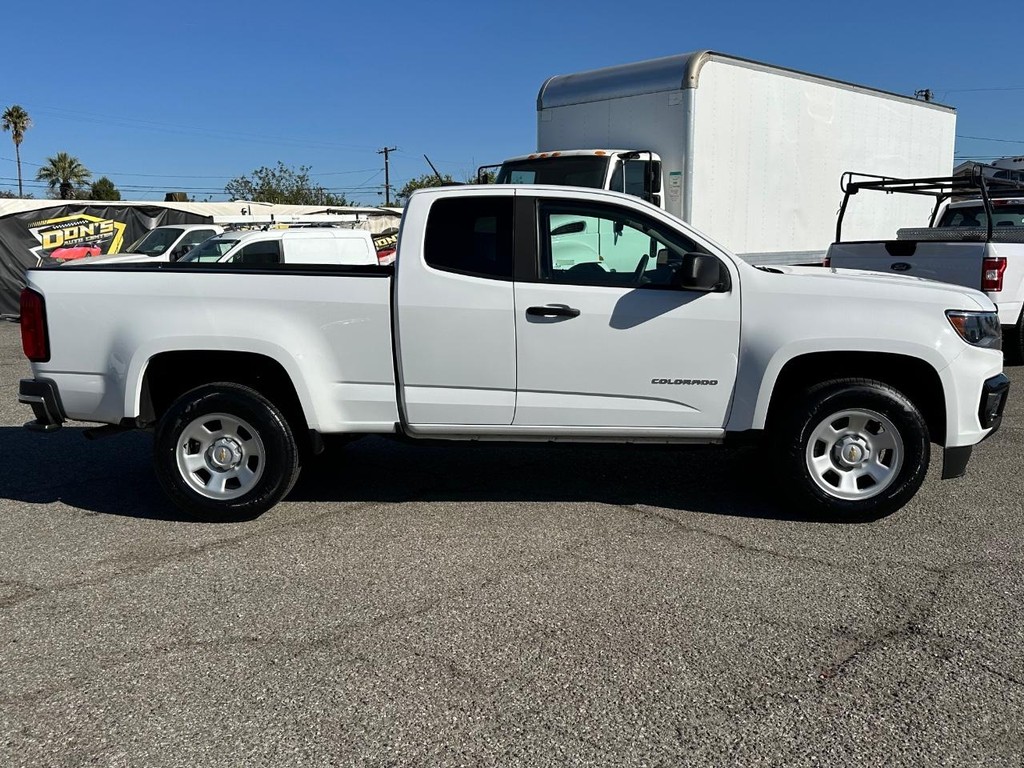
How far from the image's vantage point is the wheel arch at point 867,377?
5.10 meters

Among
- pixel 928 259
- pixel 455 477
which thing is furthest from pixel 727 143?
pixel 455 477

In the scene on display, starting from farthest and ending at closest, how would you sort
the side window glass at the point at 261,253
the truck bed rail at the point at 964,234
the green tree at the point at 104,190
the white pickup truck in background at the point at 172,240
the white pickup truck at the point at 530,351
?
the green tree at the point at 104,190, the white pickup truck in background at the point at 172,240, the side window glass at the point at 261,253, the truck bed rail at the point at 964,234, the white pickup truck at the point at 530,351

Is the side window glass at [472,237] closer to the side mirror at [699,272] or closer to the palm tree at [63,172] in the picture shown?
the side mirror at [699,272]

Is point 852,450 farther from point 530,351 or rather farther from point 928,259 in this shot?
point 928,259

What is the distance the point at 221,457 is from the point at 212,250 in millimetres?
10613

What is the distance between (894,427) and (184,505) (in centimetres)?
411

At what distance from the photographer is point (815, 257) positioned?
42.8 ft

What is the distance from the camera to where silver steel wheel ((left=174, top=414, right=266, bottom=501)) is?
5.20 metres

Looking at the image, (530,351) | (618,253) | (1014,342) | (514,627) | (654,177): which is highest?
(654,177)

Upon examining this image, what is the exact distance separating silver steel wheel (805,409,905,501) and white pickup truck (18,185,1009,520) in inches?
0.5

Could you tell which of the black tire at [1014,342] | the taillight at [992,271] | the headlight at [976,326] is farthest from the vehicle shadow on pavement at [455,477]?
the black tire at [1014,342]

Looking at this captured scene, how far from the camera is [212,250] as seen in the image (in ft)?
49.0

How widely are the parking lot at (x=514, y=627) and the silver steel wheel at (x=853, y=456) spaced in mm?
245

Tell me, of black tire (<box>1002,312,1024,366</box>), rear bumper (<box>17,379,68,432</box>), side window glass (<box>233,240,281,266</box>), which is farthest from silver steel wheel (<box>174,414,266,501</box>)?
side window glass (<box>233,240,281,266</box>)
